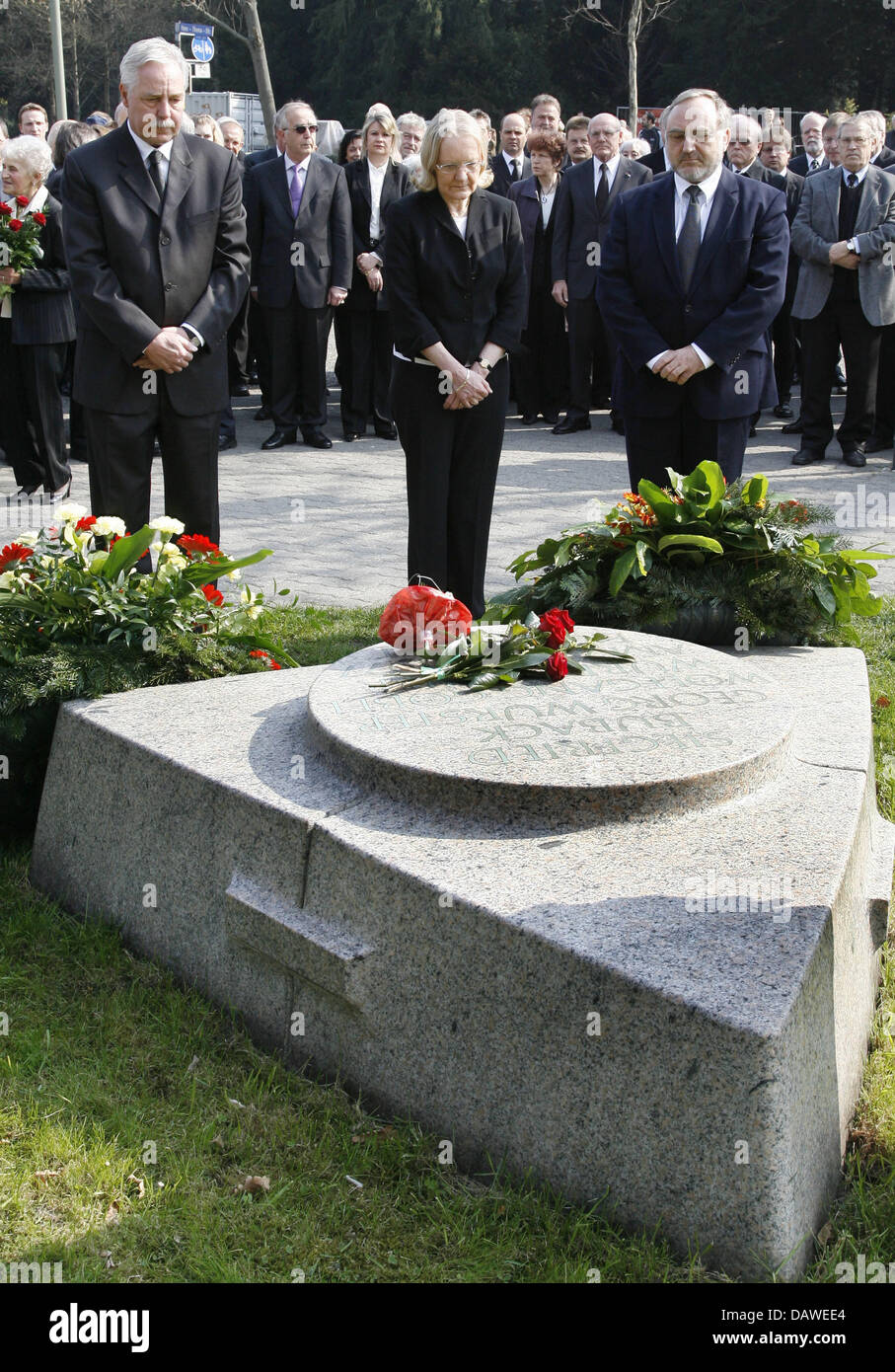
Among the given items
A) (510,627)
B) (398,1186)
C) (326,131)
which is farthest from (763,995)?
(326,131)

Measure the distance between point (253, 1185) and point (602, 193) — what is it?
1016cm

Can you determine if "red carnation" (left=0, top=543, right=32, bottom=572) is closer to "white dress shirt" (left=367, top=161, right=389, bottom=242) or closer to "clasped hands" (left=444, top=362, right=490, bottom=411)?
"clasped hands" (left=444, top=362, right=490, bottom=411)

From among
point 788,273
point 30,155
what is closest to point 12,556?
point 30,155

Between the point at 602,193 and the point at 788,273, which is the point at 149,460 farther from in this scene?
the point at 788,273

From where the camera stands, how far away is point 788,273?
41.3ft

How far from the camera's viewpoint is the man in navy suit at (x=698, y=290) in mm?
6023

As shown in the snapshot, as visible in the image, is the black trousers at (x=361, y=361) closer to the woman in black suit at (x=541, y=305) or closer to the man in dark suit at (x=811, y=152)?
the woman in black suit at (x=541, y=305)

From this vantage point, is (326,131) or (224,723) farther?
(326,131)

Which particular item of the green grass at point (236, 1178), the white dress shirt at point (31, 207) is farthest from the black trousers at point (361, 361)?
the green grass at point (236, 1178)

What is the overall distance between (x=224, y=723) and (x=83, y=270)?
2.45m

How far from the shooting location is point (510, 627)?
4512 millimetres

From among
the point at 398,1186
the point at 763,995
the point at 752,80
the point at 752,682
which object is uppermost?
the point at 752,80

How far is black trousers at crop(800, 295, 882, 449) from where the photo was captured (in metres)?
10.6

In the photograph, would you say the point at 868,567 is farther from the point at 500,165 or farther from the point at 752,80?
the point at 752,80
